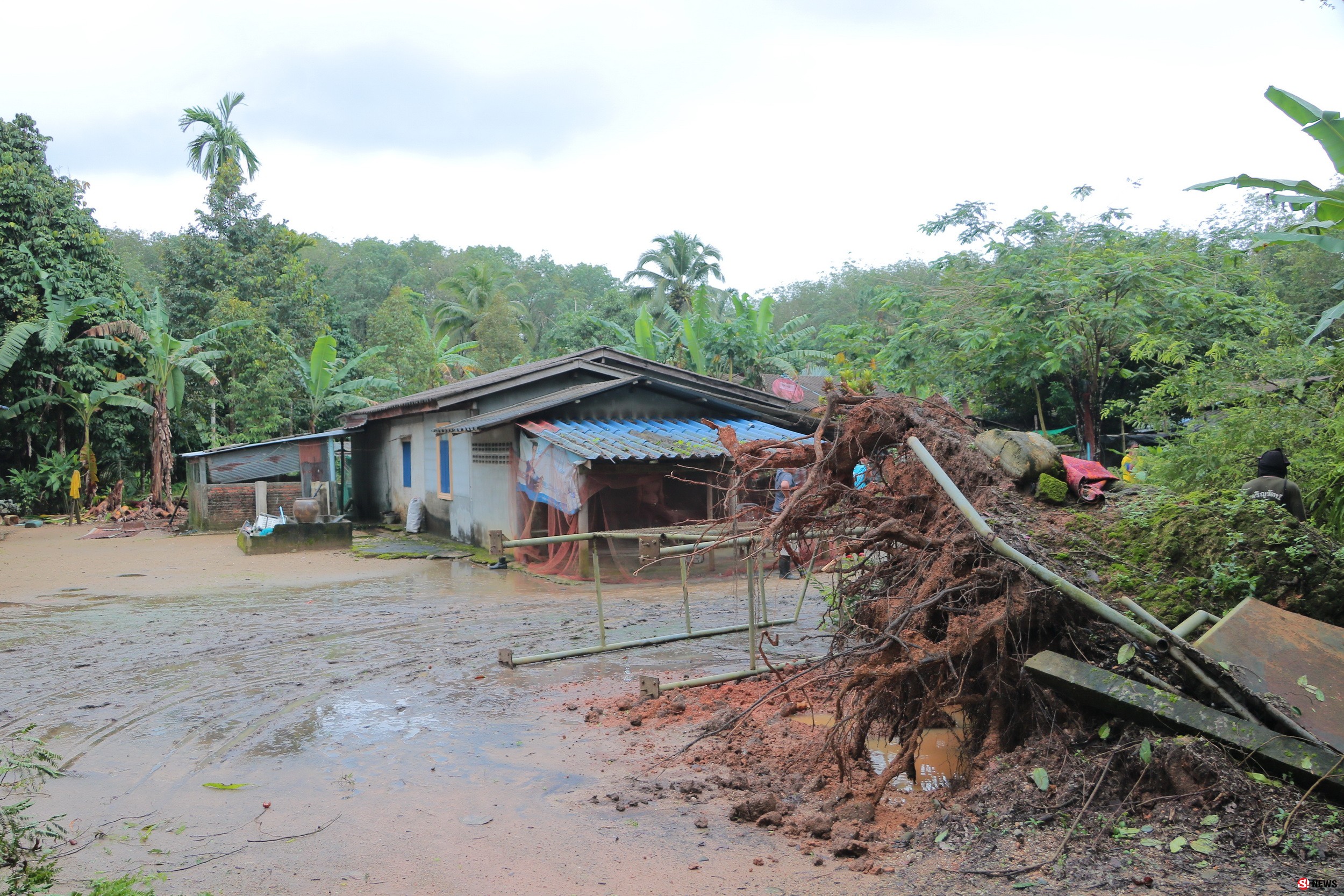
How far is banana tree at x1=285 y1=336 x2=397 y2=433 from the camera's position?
2509 cm

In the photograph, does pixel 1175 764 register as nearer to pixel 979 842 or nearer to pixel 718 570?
pixel 979 842

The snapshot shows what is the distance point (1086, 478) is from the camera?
6.70m

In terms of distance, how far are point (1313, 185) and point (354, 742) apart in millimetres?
7608

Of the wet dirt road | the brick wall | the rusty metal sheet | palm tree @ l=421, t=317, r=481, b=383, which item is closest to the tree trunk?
the brick wall

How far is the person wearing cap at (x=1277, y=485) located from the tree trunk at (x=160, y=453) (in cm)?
2518

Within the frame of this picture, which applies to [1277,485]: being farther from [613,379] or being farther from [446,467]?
[446,467]

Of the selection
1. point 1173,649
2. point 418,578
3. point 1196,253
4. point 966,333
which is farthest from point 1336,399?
point 418,578

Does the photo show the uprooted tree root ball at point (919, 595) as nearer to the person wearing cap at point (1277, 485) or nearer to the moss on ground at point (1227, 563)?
the moss on ground at point (1227, 563)

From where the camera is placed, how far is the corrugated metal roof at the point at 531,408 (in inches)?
580

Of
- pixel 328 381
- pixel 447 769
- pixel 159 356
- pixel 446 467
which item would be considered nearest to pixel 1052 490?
pixel 447 769

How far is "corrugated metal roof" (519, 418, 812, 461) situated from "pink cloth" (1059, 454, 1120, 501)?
582cm

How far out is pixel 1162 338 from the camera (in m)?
13.2

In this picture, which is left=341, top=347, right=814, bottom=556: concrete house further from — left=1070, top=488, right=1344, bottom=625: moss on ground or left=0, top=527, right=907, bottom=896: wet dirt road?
left=1070, top=488, right=1344, bottom=625: moss on ground

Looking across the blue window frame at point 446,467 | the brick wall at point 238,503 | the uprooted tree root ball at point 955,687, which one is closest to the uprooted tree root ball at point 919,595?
the uprooted tree root ball at point 955,687
